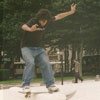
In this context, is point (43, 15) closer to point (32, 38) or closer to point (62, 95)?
point (32, 38)

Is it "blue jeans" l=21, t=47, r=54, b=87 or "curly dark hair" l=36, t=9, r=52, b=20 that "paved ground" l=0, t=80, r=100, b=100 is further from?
"curly dark hair" l=36, t=9, r=52, b=20

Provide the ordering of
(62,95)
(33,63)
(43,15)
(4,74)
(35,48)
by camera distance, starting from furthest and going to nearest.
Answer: (4,74) → (35,48) → (33,63) → (43,15) → (62,95)

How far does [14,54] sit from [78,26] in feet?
21.2

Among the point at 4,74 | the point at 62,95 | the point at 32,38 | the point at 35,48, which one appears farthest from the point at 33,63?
the point at 4,74

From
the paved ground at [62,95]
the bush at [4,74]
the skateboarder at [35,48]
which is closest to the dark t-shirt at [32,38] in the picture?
the skateboarder at [35,48]

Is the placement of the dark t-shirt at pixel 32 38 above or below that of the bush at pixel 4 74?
→ above

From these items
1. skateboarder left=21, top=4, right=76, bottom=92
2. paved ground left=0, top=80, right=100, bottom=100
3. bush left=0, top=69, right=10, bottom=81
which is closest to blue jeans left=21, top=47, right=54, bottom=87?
skateboarder left=21, top=4, right=76, bottom=92

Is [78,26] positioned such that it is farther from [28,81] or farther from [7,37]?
[28,81]

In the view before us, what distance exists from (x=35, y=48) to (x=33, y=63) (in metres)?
0.31

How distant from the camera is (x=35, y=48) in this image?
8.70 m

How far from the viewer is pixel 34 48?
343 inches

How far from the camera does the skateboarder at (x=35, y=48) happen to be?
847 centimetres

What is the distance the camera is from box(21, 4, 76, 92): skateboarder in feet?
27.8

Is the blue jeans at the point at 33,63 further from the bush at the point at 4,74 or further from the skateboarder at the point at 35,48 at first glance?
the bush at the point at 4,74
